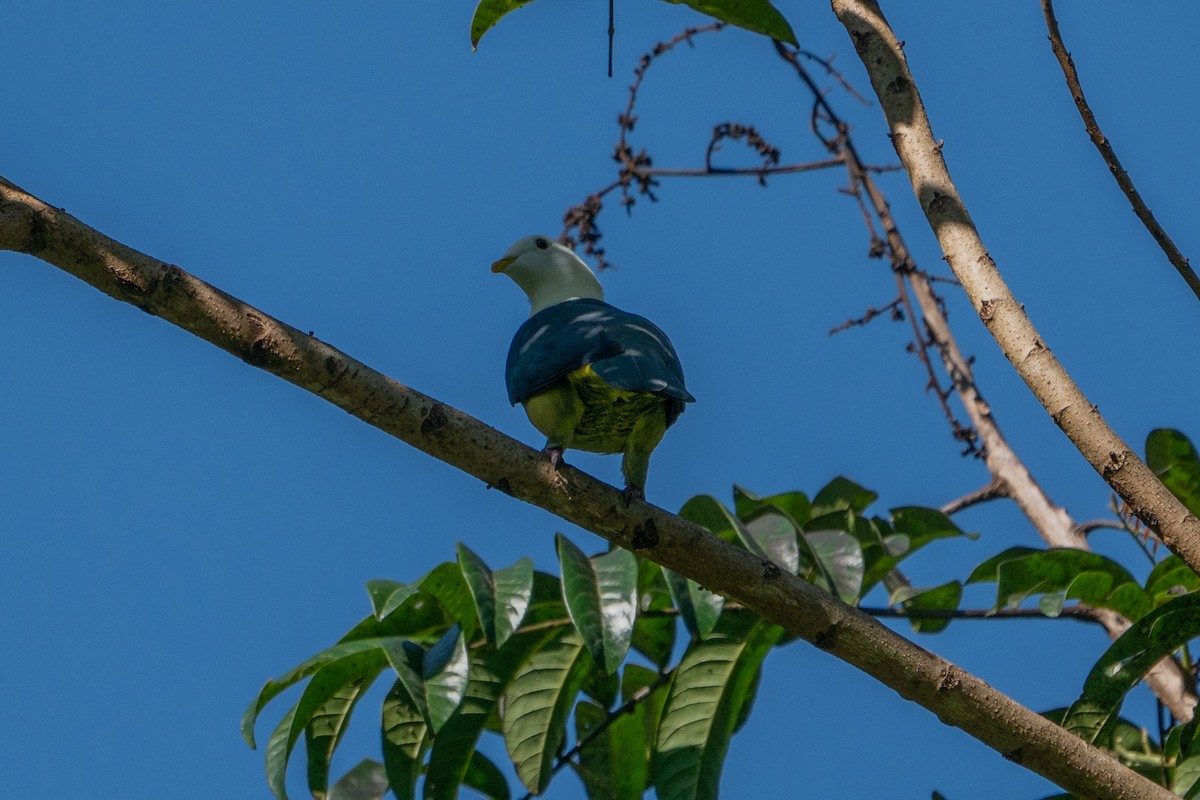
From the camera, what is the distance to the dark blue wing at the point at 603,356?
3.91 meters

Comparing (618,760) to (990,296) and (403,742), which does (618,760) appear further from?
(990,296)

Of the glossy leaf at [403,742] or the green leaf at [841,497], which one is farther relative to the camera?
the green leaf at [841,497]

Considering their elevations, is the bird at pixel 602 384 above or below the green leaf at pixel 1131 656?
above

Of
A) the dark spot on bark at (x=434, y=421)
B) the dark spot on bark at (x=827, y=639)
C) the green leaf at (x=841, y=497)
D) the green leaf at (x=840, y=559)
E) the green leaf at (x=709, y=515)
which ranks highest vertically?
the green leaf at (x=841, y=497)

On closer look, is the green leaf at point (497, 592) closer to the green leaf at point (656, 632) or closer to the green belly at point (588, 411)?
the green leaf at point (656, 632)

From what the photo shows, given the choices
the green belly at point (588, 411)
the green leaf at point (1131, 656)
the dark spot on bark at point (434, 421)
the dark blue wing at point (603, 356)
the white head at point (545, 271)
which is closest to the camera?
the dark spot on bark at point (434, 421)

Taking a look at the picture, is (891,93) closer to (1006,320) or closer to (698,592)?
(1006,320)

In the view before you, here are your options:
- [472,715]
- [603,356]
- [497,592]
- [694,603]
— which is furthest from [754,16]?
[472,715]

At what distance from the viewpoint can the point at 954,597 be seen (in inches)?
138

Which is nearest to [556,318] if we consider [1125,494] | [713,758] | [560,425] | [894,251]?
[560,425]

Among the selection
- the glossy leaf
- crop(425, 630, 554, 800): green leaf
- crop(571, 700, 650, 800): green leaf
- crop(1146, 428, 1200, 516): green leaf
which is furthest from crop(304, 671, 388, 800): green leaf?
crop(1146, 428, 1200, 516): green leaf

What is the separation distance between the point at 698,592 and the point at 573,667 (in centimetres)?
36

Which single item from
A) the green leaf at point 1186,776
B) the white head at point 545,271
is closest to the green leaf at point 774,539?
the green leaf at point 1186,776

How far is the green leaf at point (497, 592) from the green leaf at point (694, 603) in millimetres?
319
